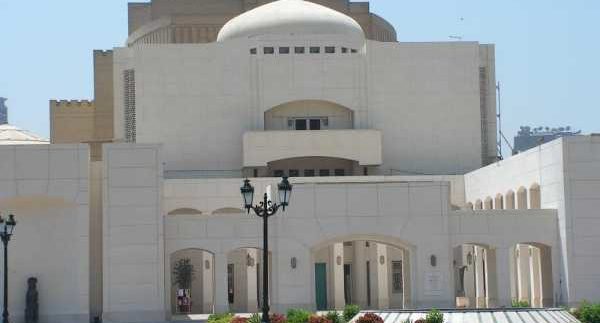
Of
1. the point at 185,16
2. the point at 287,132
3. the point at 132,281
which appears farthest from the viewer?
the point at 185,16

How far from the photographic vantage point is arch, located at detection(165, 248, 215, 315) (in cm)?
5259

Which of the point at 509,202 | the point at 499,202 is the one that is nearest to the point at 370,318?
the point at 509,202

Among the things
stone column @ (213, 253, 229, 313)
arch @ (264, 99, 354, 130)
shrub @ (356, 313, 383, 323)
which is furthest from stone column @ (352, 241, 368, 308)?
shrub @ (356, 313, 383, 323)

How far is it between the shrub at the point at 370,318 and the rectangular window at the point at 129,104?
109 feet

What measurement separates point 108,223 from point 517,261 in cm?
1704

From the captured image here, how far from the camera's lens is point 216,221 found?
149 ft

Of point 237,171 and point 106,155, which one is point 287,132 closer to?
point 237,171

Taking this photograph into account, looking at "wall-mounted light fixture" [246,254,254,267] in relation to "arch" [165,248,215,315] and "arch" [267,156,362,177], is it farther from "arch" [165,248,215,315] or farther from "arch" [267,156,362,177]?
"arch" [267,156,362,177]

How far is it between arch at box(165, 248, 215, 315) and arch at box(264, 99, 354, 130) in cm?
774

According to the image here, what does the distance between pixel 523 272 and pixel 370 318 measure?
24931 millimetres

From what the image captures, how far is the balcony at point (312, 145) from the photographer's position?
5650 cm

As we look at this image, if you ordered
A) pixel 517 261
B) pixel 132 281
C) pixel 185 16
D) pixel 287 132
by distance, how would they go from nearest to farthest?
pixel 132 281 < pixel 517 261 < pixel 287 132 < pixel 185 16

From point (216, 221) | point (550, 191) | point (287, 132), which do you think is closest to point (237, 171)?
point (287, 132)

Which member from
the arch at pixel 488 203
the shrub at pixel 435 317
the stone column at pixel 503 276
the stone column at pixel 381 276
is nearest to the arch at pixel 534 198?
the stone column at pixel 503 276
